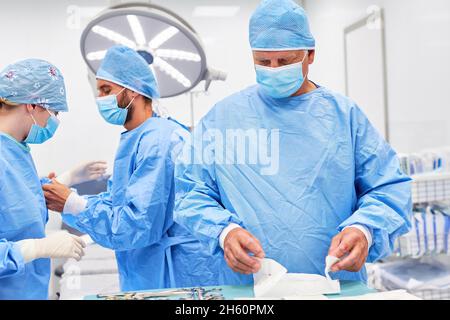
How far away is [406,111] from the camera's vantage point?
77.5 inches

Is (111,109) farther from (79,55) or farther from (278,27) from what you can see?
(278,27)

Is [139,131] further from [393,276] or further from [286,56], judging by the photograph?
[393,276]

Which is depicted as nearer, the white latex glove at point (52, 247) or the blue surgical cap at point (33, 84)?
the white latex glove at point (52, 247)

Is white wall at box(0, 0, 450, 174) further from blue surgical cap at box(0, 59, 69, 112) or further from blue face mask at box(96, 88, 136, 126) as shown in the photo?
blue surgical cap at box(0, 59, 69, 112)

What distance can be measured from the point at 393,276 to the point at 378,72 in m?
0.92

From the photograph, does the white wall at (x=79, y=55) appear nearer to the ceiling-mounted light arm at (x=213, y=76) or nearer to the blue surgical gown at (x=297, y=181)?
the ceiling-mounted light arm at (x=213, y=76)

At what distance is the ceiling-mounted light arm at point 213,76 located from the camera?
1521mm

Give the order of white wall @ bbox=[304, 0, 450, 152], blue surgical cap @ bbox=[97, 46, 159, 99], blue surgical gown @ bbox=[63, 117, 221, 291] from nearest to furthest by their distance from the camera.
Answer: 1. blue surgical gown @ bbox=[63, 117, 221, 291]
2. blue surgical cap @ bbox=[97, 46, 159, 99]
3. white wall @ bbox=[304, 0, 450, 152]

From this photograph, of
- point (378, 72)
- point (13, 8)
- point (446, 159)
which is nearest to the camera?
point (13, 8)

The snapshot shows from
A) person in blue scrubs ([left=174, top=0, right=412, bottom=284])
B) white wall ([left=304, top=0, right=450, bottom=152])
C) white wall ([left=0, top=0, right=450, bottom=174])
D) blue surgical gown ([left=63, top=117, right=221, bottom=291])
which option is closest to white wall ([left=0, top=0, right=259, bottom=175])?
white wall ([left=0, top=0, right=450, bottom=174])

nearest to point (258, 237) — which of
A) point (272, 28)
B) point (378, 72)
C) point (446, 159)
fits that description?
point (272, 28)

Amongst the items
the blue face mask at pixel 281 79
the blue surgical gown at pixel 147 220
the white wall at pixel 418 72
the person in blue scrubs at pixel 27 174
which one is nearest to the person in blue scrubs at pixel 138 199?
the blue surgical gown at pixel 147 220

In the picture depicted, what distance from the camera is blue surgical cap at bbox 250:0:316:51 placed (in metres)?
1.20

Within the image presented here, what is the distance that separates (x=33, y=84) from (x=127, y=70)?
341 millimetres
